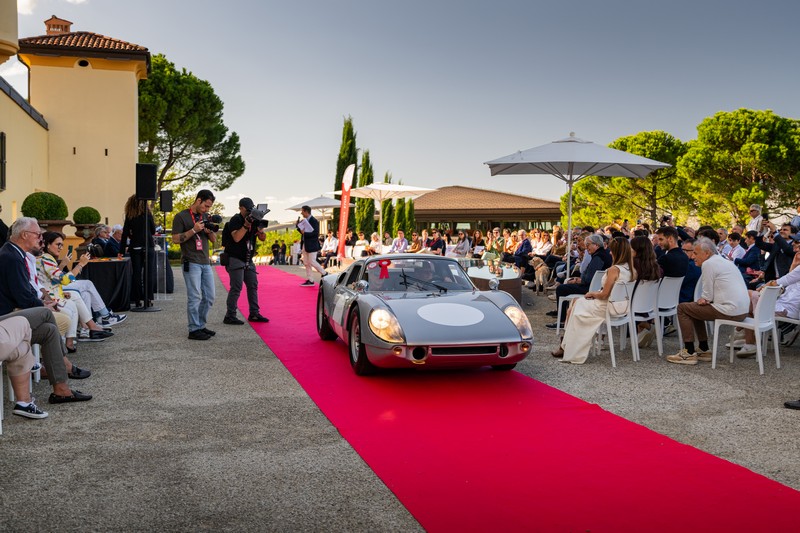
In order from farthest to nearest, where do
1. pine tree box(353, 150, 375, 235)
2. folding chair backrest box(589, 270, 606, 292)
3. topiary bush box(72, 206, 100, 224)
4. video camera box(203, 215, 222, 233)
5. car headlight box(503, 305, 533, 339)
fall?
pine tree box(353, 150, 375, 235) < topiary bush box(72, 206, 100, 224) < video camera box(203, 215, 222, 233) < folding chair backrest box(589, 270, 606, 292) < car headlight box(503, 305, 533, 339)

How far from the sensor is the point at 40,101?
27.2 metres

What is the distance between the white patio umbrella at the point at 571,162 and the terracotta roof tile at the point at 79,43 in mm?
21142

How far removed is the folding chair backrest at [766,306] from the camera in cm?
714

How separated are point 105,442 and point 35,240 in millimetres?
1945

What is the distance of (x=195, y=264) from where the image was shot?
9.23m

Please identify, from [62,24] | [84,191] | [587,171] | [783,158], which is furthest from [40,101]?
[783,158]

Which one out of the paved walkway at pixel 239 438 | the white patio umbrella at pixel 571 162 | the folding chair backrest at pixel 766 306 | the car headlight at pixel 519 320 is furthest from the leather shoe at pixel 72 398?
the white patio umbrella at pixel 571 162

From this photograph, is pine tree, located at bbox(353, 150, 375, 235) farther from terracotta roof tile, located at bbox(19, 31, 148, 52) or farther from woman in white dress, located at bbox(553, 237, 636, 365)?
woman in white dress, located at bbox(553, 237, 636, 365)

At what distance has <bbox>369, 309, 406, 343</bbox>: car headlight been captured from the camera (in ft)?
20.6

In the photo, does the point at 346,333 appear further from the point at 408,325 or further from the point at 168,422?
the point at 168,422

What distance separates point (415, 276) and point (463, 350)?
1.60 meters

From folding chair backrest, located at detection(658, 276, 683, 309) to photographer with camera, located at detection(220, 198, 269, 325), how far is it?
17.6 feet

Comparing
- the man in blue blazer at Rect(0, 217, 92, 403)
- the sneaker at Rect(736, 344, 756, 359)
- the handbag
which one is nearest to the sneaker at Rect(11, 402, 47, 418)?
the man in blue blazer at Rect(0, 217, 92, 403)

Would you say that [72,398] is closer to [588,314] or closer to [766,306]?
[588,314]
